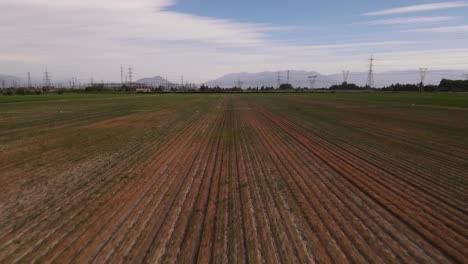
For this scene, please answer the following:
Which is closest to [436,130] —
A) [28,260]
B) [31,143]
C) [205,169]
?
[205,169]

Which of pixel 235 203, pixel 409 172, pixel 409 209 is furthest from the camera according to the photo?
pixel 409 172

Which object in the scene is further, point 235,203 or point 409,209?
point 235,203

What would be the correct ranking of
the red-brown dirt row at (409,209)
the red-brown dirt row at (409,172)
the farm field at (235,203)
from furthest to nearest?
1. the red-brown dirt row at (409,172)
2. the red-brown dirt row at (409,209)
3. the farm field at (235,203)

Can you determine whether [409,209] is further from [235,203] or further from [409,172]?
[235,203]

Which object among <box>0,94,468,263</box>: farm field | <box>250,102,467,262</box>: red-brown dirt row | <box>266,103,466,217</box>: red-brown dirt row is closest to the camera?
<box>0,94,468,263</box>: farm field

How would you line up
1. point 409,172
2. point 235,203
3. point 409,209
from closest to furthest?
1. point 409,209
2. point 235,203
3. point 409,172

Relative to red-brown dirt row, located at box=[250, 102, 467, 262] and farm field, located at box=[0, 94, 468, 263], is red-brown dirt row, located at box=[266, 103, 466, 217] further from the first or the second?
red-brown dirt row, located at box=[250, 102, 467, 262]

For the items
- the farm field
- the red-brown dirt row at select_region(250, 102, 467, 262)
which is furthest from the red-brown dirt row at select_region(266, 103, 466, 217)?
the red-brown dirt row at select_region(250, 102, 467, 262)

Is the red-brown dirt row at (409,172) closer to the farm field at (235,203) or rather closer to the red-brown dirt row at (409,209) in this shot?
the farm field at (235,203)

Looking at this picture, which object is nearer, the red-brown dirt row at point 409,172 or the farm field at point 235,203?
the farm field at point 235,203

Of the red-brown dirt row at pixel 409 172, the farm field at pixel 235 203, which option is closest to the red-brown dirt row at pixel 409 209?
the farm field at pixel 235 203

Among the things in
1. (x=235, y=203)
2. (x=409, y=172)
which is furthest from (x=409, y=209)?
(x=235, y=203)
